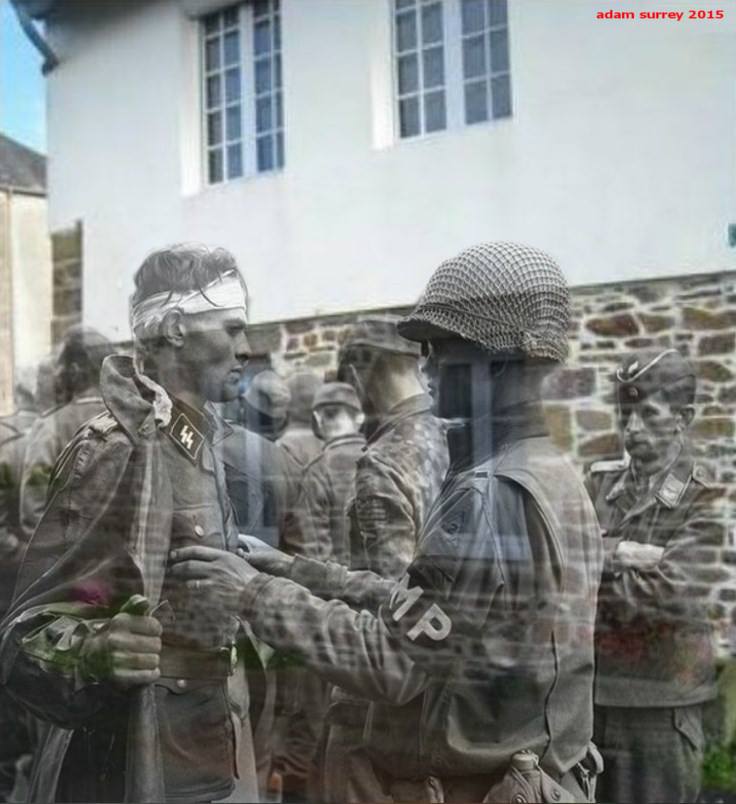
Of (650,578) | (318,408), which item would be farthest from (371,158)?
(650,578)

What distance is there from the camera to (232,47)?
2131 millimetres

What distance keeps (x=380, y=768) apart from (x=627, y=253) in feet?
2.75

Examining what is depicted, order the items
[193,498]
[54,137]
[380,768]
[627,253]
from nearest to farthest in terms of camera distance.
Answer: [627,253]
[380,768]
[193,498]
[54,137]

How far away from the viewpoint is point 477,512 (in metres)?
1.83

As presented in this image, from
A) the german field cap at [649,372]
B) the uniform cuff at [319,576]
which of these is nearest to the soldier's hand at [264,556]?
the uniform cuff at [319,576]

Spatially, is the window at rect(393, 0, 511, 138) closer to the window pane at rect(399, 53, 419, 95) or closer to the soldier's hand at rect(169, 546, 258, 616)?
the window pane at rect(399, 53, 419, 95)

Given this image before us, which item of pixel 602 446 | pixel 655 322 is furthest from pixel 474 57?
pixel 602 446

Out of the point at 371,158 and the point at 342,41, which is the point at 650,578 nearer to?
the point at 371,158

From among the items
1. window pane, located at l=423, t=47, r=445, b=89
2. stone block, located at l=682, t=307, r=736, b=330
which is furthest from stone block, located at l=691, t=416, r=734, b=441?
window pane, located at l=423, t=47, r=445, b=89

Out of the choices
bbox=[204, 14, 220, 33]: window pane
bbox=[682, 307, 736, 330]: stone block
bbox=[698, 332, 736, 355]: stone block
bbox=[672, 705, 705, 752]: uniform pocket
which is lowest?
bbox=[672, 705, 705, 752]: uniform pocket

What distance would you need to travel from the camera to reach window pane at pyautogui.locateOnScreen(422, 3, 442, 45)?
1949 millimetres

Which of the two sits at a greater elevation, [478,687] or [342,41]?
[342,41]

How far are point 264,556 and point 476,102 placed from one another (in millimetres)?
770

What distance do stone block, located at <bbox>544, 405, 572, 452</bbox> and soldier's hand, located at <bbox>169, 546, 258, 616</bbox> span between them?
0.52 metres
